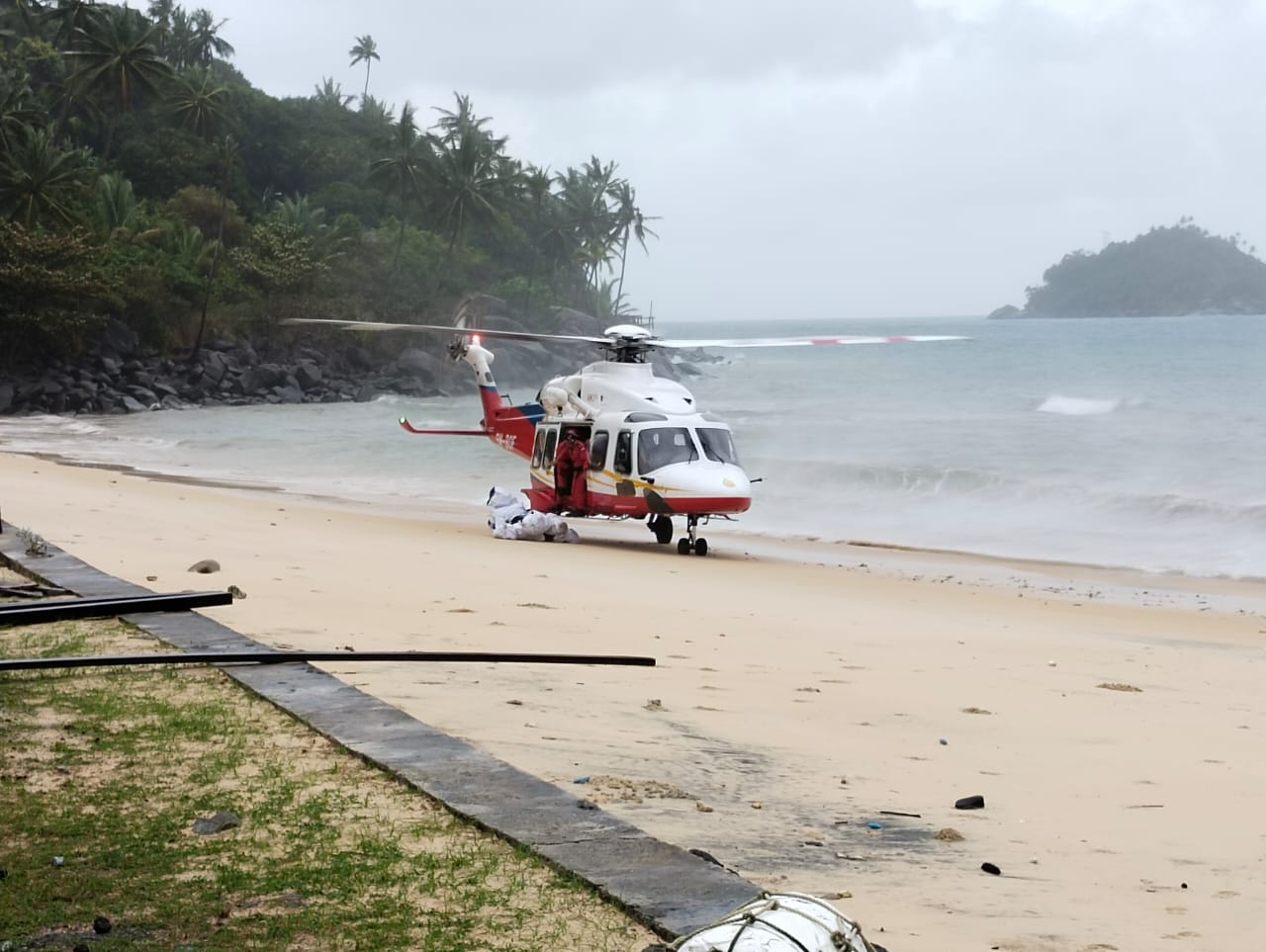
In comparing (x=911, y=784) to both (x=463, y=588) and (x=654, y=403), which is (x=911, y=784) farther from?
(x=654, y=403)

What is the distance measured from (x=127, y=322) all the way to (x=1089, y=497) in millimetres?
35537

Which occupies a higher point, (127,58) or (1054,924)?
(127,58)

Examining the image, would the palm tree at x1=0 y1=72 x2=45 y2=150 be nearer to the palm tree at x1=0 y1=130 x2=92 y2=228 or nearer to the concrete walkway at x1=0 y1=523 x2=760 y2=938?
the palm tree at x1=0 y1=130 x2=92 y2=228

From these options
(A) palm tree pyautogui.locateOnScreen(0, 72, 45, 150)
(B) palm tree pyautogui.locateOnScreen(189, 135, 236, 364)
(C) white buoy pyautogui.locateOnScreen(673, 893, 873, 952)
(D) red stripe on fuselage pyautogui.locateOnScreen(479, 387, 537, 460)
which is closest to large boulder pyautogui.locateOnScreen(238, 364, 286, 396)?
(B) palm tree pyautogui.locateOnScreen(189, 135, 236, 364)

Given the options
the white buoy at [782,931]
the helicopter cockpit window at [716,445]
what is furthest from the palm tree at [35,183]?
the white buoy at [782,931]

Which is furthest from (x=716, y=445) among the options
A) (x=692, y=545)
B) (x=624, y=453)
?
(x=692, y=545)

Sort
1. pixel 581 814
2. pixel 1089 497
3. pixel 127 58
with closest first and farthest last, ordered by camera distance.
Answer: pixel 581 814, pixel 1089 497, pixel 127 58

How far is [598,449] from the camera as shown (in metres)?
15.5

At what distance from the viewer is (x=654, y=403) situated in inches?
608

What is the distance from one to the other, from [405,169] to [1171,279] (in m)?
142

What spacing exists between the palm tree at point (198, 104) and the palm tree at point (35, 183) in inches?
510

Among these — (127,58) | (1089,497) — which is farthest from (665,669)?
(127,58)

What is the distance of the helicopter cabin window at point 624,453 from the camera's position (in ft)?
49.7

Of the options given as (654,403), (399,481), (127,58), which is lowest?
(399,481)
